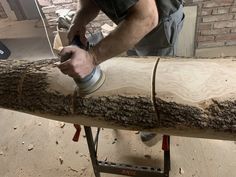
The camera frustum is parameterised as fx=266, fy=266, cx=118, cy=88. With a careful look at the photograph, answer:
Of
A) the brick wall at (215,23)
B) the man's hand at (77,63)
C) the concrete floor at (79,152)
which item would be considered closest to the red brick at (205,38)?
the brick wall at (215,23)

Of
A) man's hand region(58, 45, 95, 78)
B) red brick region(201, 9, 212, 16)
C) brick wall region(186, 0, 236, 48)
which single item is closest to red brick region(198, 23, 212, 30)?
brick wall region(186, 0, 236, 48)

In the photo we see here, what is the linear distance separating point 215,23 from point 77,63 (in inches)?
67.4

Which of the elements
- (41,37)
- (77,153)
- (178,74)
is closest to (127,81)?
(178,74)

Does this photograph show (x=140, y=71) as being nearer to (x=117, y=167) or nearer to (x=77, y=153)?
(x=117, y=167)

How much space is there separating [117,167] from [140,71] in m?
0.62

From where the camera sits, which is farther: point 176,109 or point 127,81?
point 127,81

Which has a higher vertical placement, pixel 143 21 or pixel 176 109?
pixel 143 21

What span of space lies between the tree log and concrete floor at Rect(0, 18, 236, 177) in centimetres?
63

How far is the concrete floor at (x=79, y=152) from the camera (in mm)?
1703

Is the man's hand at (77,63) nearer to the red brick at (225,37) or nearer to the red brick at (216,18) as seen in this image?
the red brick at (216,18)

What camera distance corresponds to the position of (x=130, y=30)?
3.30ft

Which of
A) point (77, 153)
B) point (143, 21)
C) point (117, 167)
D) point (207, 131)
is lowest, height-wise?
point (77, 153)

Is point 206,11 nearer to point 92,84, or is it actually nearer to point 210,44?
point 210,44

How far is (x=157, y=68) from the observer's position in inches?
46.8
